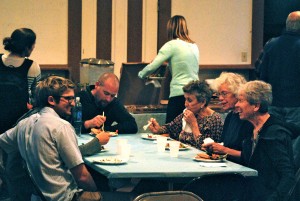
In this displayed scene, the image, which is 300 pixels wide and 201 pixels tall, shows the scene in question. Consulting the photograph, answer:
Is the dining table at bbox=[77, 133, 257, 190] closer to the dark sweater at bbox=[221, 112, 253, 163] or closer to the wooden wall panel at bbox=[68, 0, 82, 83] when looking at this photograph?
the dark sweater at bbox=[221, 112, 253, 163]

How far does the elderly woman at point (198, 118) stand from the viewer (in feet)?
20.1

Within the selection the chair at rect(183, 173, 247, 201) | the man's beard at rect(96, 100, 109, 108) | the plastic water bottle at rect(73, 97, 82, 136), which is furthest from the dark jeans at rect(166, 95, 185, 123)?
the chair at rect(183, 173, 247, 201)

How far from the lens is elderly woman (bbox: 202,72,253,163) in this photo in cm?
531

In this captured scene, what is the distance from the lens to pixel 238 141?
17.9ft

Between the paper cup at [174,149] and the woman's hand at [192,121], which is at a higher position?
the woman's hand at [192,121]

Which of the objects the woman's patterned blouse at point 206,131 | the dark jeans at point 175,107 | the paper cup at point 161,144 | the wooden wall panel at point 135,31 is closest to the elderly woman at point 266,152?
the paper cup at point 161,144

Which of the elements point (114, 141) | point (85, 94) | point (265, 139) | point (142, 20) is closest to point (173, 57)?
point (85, 94)

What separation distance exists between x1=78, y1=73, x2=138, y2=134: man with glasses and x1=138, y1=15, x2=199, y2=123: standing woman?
2.21 ft

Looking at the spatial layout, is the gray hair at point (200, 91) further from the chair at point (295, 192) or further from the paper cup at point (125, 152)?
the chair at point (295, 192)

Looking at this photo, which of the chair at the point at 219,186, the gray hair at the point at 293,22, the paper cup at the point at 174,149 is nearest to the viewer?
the chair at the point at 219,186

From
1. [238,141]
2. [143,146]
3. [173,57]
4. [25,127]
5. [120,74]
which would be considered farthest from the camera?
[120,74]

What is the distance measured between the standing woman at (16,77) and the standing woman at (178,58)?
1.62 meters

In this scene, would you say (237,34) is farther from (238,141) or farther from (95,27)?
(238,141)

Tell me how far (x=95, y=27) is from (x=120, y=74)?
84 centimetres
